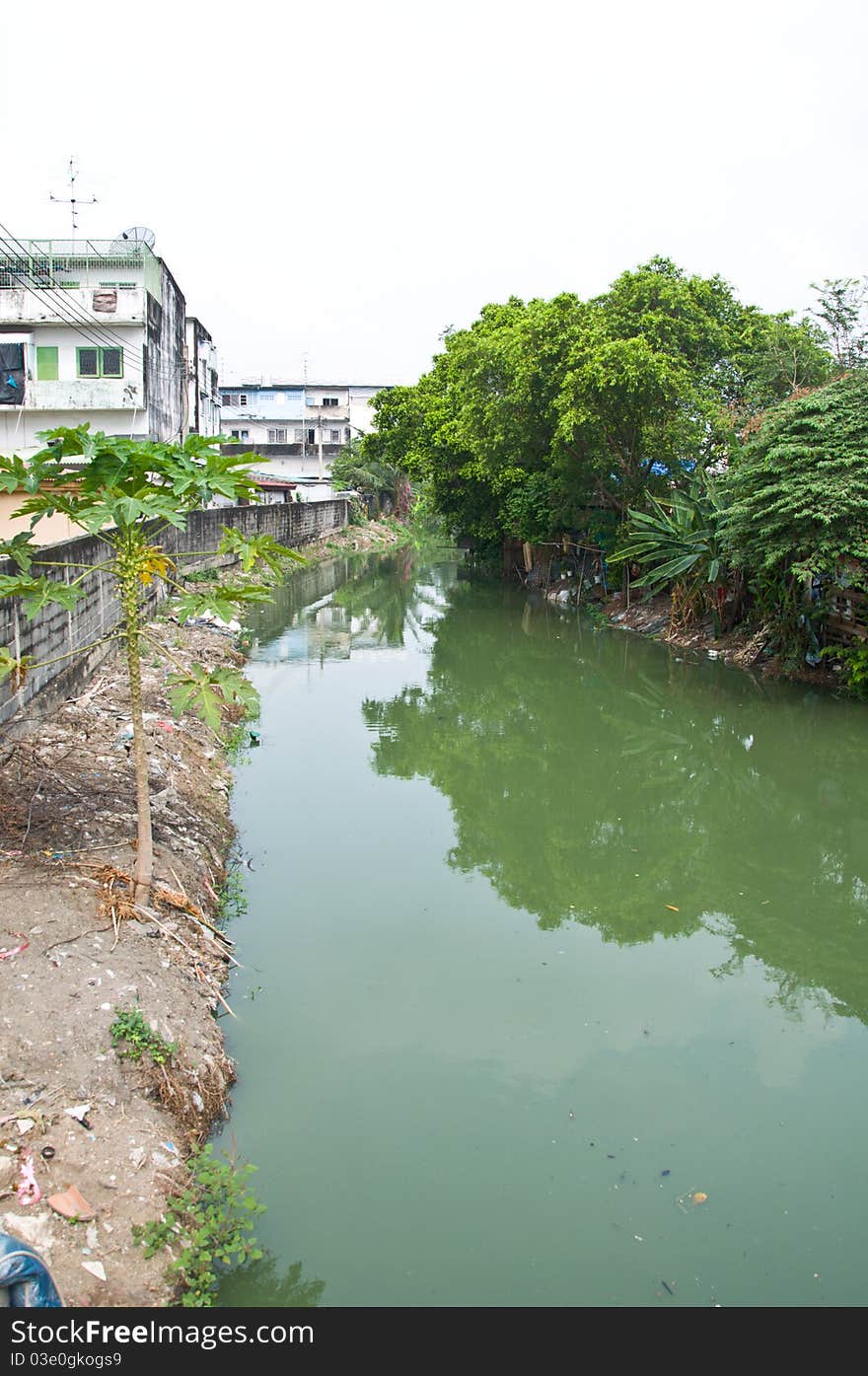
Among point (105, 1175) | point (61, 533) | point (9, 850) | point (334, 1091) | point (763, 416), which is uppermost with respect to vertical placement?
point (763, 416)

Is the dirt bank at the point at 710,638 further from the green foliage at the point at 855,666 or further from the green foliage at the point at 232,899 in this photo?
the green foliage at the point at 232,899

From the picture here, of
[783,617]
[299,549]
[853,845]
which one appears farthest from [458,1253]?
[299,549]

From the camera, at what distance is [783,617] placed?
488 inches

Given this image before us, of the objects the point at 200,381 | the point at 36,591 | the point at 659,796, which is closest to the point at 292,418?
the point at 200,381

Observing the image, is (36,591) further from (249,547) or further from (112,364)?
(112,364)

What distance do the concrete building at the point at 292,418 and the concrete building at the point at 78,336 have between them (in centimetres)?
2458

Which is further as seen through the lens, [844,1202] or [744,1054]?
[744,1054]

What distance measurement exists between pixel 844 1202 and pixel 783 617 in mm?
9686

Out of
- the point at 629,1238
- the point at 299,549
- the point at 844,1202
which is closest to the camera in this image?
the point at 629,1238

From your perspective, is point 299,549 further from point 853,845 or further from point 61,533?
point 853,845

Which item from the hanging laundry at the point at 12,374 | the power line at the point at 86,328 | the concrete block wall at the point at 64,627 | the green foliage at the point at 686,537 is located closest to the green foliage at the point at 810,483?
the green foliage at the point at 686,537

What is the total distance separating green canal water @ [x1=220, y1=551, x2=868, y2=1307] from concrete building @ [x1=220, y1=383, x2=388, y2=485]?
43.1 m

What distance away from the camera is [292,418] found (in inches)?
2125

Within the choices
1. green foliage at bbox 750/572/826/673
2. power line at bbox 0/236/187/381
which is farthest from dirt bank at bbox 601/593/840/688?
power line at bbox 0/236/187/381
